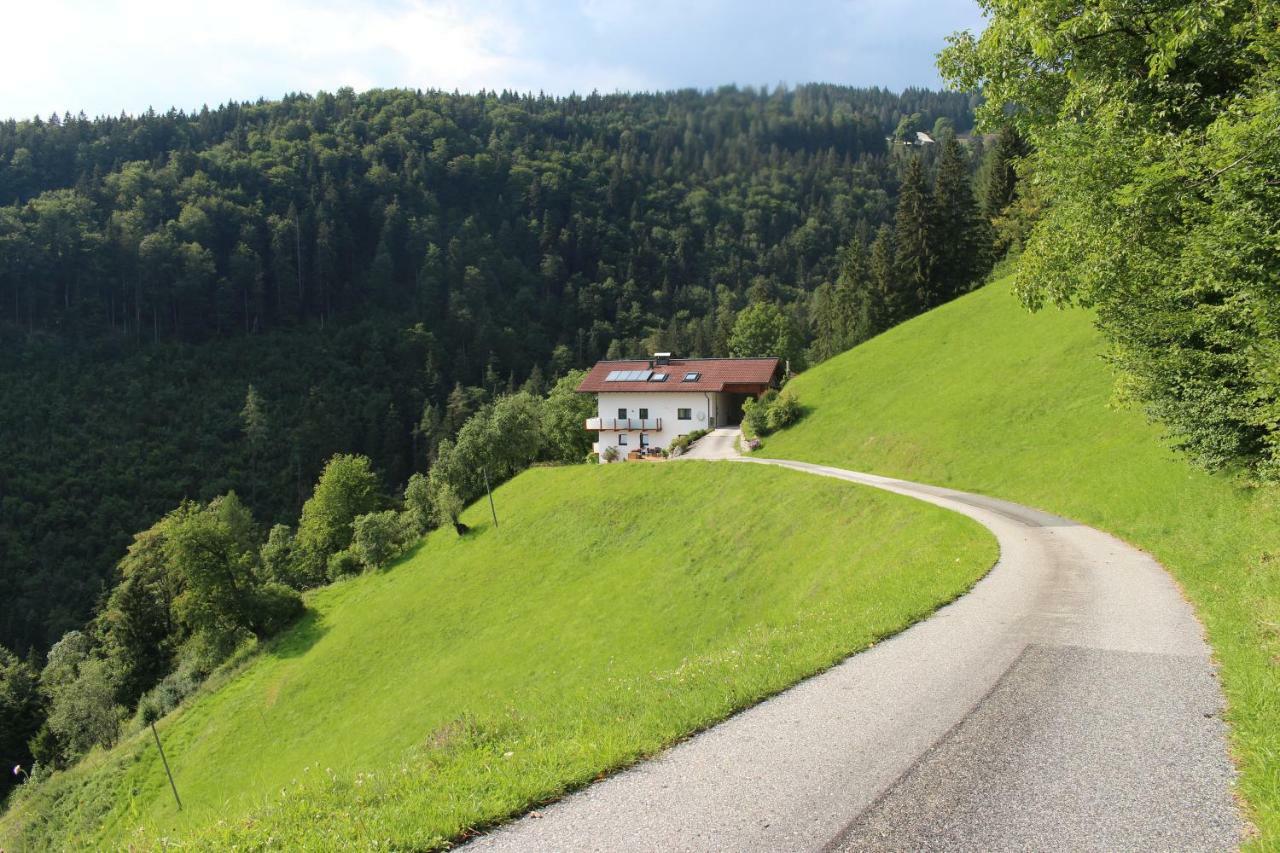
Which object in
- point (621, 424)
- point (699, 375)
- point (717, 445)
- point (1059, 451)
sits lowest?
point (717, 445)

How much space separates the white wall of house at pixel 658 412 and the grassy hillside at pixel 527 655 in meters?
13.6

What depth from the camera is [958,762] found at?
6.93m

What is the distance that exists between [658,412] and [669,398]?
5.41 ft

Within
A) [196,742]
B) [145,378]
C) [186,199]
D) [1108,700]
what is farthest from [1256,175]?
[186,199]

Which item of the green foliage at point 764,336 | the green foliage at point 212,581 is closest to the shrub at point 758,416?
the green foliage at point 212,581

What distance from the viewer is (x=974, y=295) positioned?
61.5 meters

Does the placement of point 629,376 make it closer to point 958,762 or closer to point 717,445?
point 717,445

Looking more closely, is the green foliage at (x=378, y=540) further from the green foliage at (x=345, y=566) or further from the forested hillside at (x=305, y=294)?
the forested hillside at (x=305, y=294)

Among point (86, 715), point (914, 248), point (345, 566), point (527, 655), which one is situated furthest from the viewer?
point (914, 248)

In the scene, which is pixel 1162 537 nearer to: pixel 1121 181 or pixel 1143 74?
pixel 1121 181

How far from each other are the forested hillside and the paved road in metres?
26.4

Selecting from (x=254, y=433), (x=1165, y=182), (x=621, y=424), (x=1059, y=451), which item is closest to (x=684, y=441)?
(x=621, y=424)

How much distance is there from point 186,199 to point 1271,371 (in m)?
201

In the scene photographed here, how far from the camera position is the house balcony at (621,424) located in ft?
213
